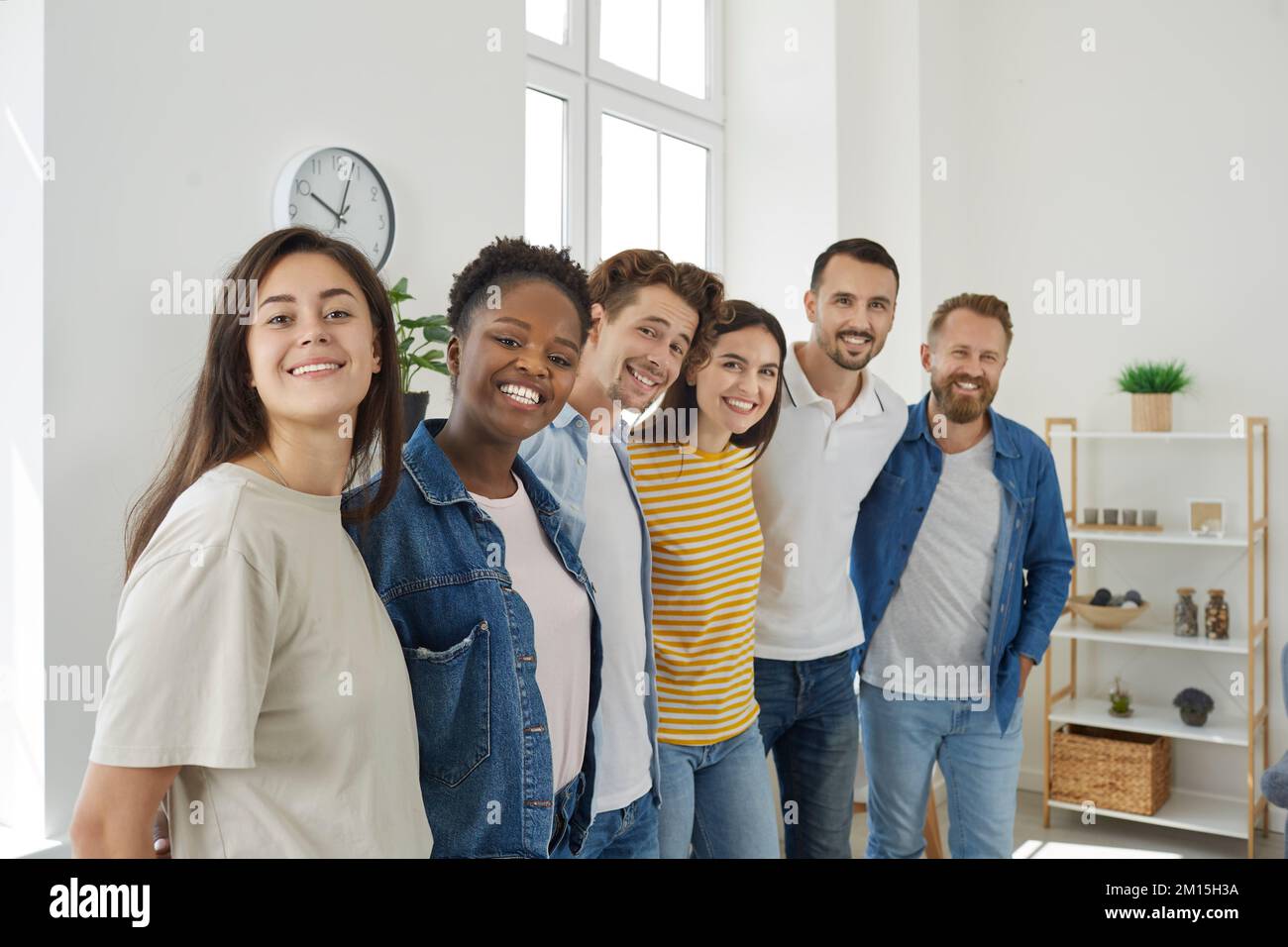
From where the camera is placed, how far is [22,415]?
169 cm

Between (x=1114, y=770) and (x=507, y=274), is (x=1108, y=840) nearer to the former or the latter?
(x=1114, y=770)

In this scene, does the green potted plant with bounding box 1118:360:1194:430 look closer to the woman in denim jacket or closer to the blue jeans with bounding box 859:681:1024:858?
the blue jeans with bounding box 859:681:1024:858

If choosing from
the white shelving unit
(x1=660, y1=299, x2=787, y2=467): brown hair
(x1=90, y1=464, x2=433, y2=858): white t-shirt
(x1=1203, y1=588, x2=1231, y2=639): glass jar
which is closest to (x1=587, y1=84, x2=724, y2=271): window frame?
the white shelving unit

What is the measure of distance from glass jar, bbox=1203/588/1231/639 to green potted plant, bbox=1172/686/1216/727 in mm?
198

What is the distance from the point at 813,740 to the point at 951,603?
0.38 meters

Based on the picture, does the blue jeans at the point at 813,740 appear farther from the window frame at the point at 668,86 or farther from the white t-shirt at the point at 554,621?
the window frame at the point at 668,86

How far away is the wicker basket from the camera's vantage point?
327 cm

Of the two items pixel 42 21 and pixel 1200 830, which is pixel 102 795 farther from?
pixel 1200 830

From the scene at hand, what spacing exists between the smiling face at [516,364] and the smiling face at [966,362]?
978mm

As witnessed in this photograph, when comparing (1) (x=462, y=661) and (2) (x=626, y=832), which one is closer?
(1) (x=462, y=661)

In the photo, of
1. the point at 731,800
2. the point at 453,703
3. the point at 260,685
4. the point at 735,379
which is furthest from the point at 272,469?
the point at 731,800

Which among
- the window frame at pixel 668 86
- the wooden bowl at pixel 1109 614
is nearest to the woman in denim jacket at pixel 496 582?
the window frame at pixel 668 86

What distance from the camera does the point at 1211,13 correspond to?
134 inches
